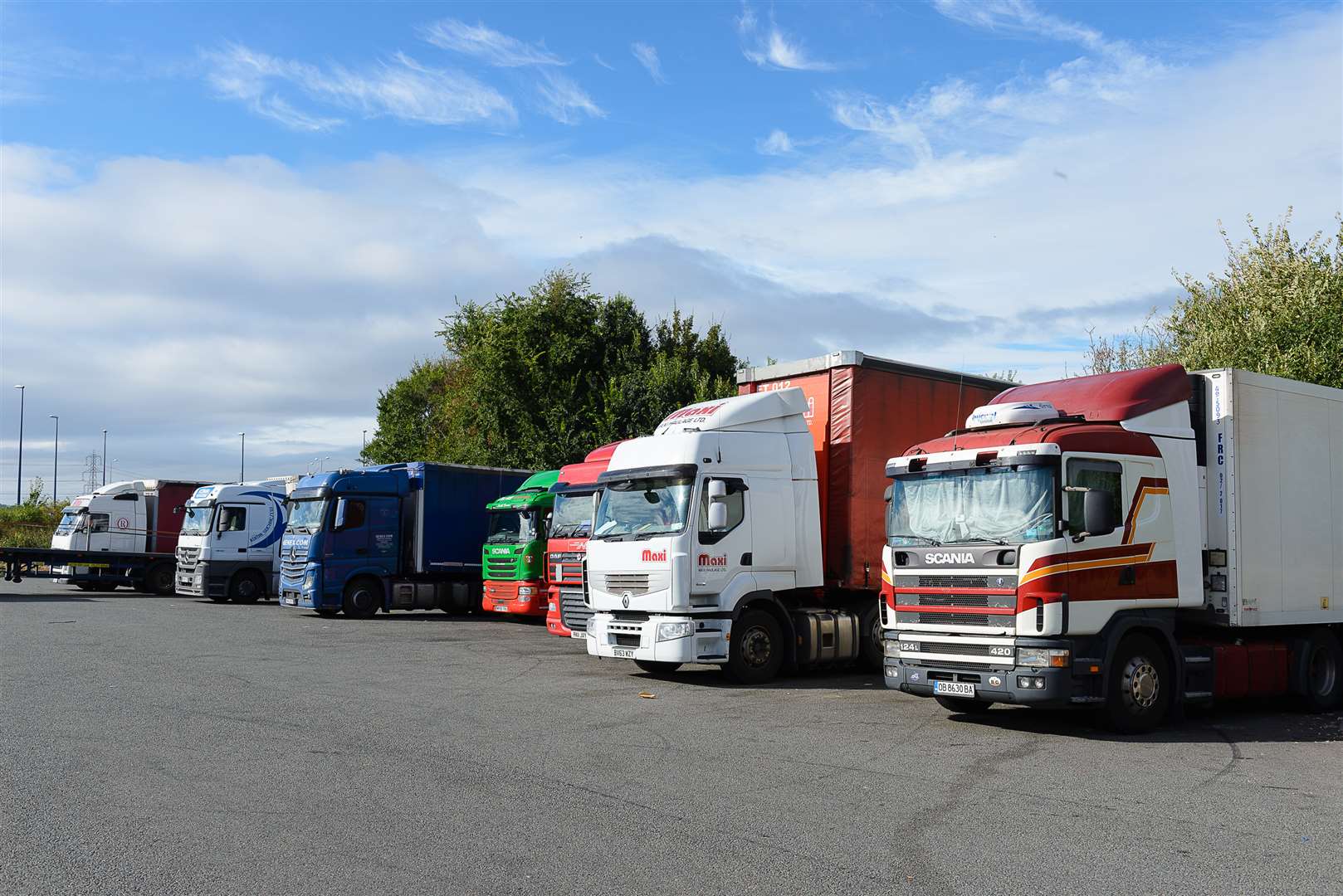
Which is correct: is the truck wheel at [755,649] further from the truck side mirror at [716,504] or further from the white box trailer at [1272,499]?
the white box trailer at [1272,499]

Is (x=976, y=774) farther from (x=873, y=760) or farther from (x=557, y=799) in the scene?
(x=557, y=799)

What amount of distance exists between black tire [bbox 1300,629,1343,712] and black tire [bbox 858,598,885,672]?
516cm

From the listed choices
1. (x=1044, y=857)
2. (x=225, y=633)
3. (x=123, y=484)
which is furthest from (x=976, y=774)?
(x=123, y=484)

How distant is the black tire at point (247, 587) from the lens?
102ft

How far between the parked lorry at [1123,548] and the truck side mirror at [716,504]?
2821 millimetres

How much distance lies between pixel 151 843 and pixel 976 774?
19.1 ft

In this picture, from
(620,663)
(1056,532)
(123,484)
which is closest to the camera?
(1056,532)

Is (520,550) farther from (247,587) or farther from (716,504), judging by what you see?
(247,587)

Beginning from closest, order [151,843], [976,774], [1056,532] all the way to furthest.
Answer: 1. [151,843]
2. [976,774]
3. [1056,532]

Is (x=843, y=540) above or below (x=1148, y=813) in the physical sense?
above

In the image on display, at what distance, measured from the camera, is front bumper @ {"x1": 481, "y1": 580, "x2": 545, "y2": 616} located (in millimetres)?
23094

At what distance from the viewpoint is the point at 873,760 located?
940 centimetres

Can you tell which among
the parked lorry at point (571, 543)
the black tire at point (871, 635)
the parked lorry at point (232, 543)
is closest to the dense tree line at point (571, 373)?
the parked lorry at point (232, 543)

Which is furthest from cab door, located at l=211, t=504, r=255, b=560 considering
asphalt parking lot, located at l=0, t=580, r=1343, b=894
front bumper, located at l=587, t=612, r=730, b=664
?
front bumper, located at l=587, t=612, r=730, b=664
